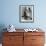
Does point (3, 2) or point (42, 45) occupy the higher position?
point (3, 2)

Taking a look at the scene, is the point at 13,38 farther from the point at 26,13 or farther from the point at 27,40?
the point at 26,13

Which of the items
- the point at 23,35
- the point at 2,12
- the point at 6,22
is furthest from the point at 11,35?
the point at 2,12

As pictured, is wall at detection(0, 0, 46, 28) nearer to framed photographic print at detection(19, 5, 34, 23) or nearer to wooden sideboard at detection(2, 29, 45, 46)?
framed photographic print at detection(19, 5, 34, 23)

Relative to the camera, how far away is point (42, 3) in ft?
13.7

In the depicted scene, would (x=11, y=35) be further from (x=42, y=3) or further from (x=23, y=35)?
(x=42, y=3)

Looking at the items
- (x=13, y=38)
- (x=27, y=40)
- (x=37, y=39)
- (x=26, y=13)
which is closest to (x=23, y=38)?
(x=27, y=40)

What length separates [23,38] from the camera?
12.2 ft

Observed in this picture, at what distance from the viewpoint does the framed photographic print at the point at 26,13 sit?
163 inches

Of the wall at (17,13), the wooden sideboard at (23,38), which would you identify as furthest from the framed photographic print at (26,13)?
the wooden sideboard at (23,38)

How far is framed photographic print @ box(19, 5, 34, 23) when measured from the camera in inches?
163

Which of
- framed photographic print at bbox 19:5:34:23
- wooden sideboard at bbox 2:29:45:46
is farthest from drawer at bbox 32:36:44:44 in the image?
framed photographic print at bbox 19:5:34:23

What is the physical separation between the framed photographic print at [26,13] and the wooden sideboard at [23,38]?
0.62 metres

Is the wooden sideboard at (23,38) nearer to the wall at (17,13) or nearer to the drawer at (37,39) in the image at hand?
the drawer at (37,39)

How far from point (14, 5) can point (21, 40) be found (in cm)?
117
